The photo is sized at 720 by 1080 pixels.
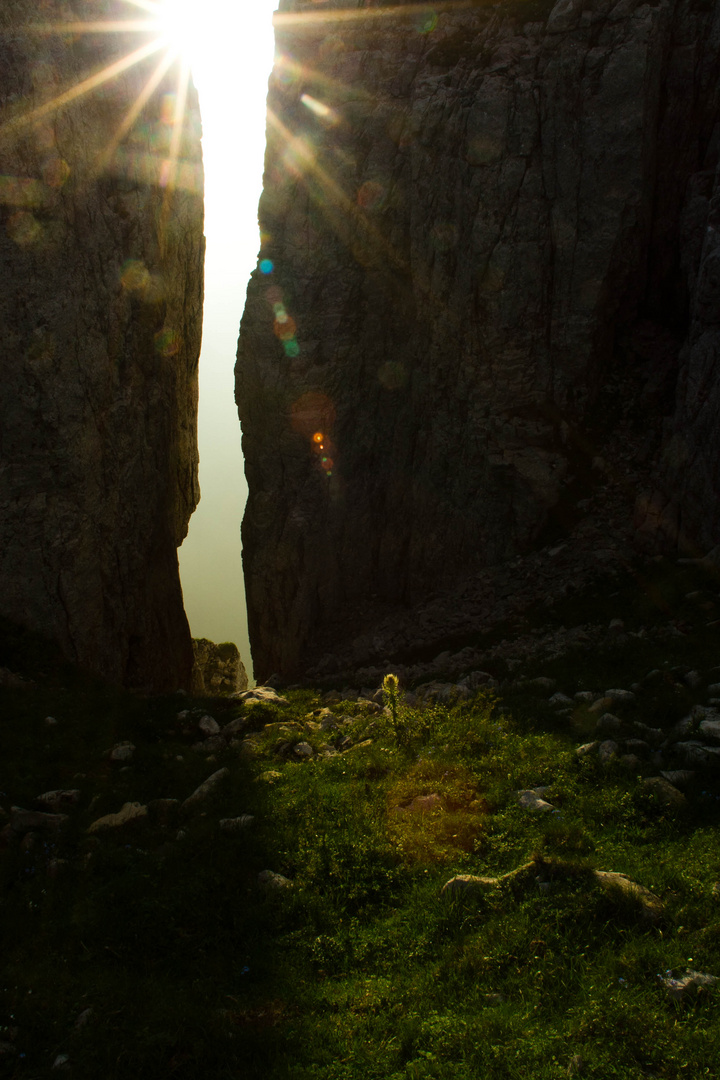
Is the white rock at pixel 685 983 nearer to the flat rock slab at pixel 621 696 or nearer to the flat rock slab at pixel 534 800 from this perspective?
the flat rock slab at pixel 534 800

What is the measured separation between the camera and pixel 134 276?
18297 millimetres

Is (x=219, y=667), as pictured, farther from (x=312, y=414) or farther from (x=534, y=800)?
(x=534, y=800)

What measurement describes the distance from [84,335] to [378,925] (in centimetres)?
1497

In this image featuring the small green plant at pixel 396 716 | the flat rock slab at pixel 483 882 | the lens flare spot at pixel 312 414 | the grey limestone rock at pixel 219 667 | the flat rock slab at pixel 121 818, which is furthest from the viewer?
the grey limestone rock at pixel 219 667

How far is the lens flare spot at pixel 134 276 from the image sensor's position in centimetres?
1794

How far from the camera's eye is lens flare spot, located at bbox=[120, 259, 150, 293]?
58.9 ft

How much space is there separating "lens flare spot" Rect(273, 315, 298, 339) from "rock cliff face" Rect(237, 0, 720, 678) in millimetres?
57

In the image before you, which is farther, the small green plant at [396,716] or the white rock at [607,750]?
the small green plant at [396,716]

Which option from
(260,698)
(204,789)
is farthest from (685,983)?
(260,698)

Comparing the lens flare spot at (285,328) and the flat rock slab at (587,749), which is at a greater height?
the lens flare spot at (285,328)

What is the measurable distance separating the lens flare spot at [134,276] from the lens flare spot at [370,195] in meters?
8.63

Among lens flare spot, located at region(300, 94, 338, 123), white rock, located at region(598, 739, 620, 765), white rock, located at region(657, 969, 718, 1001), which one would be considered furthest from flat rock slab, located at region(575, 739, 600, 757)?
lens flare spot, located at region(300, 94, 338, 123)

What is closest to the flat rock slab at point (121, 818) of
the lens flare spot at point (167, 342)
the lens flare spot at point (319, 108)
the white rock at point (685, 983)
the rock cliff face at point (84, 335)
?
the white rock at point (685, 983)

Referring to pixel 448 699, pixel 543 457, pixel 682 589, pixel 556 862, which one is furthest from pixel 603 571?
pixel 556 862
